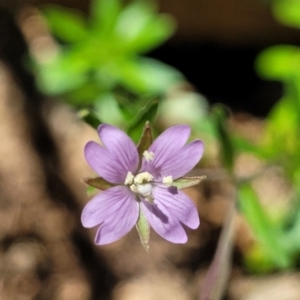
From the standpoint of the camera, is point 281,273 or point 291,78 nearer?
point 291,78

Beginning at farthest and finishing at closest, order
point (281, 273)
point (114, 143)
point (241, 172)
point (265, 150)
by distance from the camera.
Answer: point (241, 172) → point (281, 273) → point (265, 150) → point (114, 143)

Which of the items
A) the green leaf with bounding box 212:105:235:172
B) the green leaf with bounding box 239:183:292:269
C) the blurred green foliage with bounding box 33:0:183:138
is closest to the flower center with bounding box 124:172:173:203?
the green leaf with bounding box 212:105:235:172

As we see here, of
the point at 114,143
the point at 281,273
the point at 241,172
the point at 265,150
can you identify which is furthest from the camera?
the point at 241,172

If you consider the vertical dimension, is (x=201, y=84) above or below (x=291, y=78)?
below

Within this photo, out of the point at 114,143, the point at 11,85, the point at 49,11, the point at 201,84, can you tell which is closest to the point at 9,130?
the point at 11,85

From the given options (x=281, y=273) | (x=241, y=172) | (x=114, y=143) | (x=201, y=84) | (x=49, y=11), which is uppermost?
(x=114, y=143)

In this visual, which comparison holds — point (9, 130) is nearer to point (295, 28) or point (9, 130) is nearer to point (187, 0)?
point (187, 0)

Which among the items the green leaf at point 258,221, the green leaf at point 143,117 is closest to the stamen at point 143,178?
the green leaf at point 143,117
